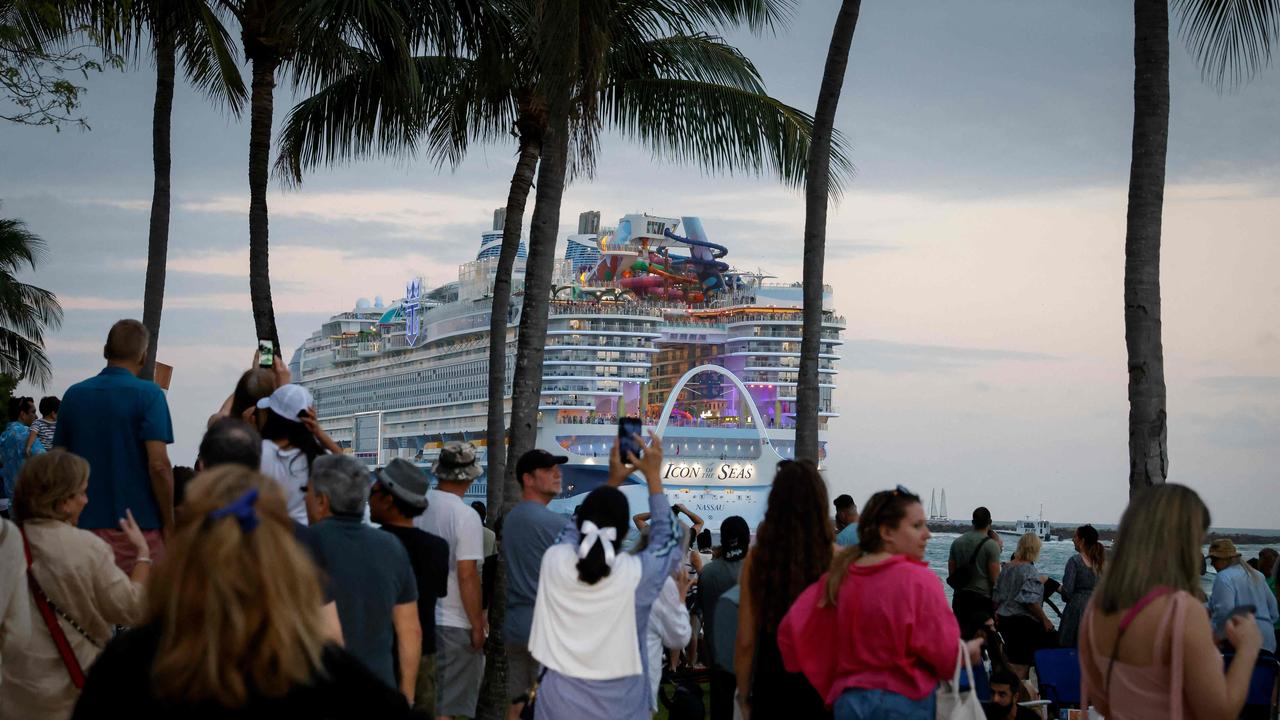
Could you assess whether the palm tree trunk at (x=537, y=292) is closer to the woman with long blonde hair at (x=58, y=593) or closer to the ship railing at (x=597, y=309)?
the woman with long blonde hair at (x=58, y=593)

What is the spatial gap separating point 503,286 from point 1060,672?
10.6 metres

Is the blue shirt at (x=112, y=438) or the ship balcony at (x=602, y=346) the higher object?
the blue shirt at (x=112, y=438)

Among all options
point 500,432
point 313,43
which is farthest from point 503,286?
point 313,43

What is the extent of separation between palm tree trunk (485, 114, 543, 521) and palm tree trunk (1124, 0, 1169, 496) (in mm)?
6263

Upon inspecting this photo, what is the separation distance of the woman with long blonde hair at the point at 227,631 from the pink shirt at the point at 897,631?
2.42 metres

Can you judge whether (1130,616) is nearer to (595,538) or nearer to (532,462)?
(595,538)

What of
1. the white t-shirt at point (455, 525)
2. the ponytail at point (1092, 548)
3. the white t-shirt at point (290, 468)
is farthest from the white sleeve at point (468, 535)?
the ponytail at point (1092, 548)

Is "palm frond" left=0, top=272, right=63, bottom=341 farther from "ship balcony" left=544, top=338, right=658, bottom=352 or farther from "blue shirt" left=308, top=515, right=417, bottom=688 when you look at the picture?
"blue shirt" left=308, top=515, right=417, bottom=688

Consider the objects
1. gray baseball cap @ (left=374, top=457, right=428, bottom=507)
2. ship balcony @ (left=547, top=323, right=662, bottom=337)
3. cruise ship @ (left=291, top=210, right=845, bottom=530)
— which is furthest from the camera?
ship balcony @ (left=547, top=323, right=662, bottom=337)

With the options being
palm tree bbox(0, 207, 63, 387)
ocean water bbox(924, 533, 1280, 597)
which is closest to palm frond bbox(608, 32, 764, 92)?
palm tree bbox(0, 207, 63, 387)

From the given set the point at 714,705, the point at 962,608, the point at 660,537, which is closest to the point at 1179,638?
the point at 660,537

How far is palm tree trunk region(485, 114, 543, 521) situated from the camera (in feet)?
44.9

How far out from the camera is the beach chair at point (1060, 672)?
6.94 meters

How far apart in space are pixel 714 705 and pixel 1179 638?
3603 millimetres
